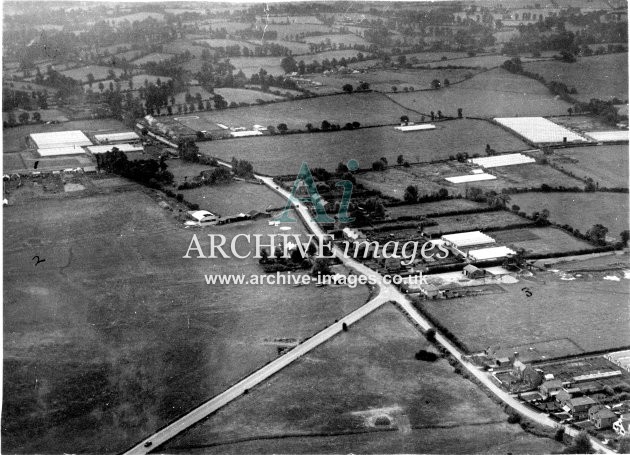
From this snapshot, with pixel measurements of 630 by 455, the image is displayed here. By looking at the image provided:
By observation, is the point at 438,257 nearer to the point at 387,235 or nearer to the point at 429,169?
the point at 387,235

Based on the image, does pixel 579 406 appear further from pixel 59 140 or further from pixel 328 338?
pixel 59 140

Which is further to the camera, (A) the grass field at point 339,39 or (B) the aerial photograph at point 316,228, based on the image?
(A) the grass field at point 339,39

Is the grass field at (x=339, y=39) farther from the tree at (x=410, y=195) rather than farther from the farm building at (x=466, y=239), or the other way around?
the farm building at (x=466, y=239)

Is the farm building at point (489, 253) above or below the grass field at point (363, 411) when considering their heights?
above

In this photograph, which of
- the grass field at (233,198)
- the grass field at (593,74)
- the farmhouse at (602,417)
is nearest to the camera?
the farmhouse at (602,417)

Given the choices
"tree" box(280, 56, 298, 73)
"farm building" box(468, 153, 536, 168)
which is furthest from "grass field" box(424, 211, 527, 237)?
"tree" box(280, 56, 298, 73)

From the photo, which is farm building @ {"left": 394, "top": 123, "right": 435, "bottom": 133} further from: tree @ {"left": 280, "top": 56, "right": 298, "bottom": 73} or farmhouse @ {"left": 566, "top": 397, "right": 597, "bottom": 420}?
farmhouse @ {"left": 566, "top": 397, "right": 597, "bottom": 420}

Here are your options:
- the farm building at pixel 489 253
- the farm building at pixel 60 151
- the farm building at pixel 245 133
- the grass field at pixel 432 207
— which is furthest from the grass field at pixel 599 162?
the farm building at pixel 60 151
